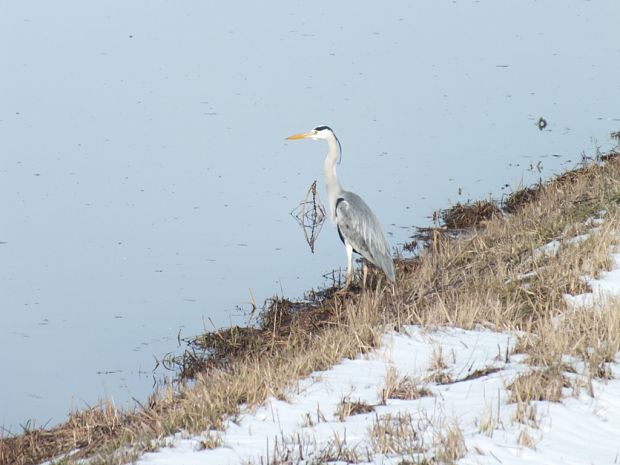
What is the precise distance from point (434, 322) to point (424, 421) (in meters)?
1.64

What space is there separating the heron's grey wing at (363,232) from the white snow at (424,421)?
3040 mm

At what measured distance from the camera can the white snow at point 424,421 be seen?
15.3 feet

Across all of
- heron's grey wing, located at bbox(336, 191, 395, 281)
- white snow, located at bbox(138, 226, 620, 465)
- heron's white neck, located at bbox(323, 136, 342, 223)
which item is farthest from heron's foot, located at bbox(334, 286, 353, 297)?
white snow, located at bbox(138, 226, 620, 465)

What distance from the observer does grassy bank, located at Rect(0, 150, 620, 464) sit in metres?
5.42

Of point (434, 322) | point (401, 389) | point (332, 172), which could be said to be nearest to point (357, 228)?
point (332, 172)

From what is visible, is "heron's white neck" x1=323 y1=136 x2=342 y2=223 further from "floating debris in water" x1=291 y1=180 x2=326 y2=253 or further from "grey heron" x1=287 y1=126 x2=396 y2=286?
"floating debris in water" x1=291 y1=180 x2=326 y2=253

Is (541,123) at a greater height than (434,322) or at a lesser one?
greater

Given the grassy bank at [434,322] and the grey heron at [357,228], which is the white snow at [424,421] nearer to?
the grassy bank at [434,322]

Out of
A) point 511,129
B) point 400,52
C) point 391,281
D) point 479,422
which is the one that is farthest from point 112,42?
point 479,422

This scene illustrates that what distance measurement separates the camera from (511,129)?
14797 mm

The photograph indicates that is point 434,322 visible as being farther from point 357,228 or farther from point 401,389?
point 357,228

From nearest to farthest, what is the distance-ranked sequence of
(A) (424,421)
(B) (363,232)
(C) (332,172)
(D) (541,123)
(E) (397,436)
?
(E) (397,436) → (A) (424,421) → (B) (363,232) → (C) (332,172) → (D) (541,123)

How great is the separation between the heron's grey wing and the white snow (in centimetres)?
304

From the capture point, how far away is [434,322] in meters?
6.63
